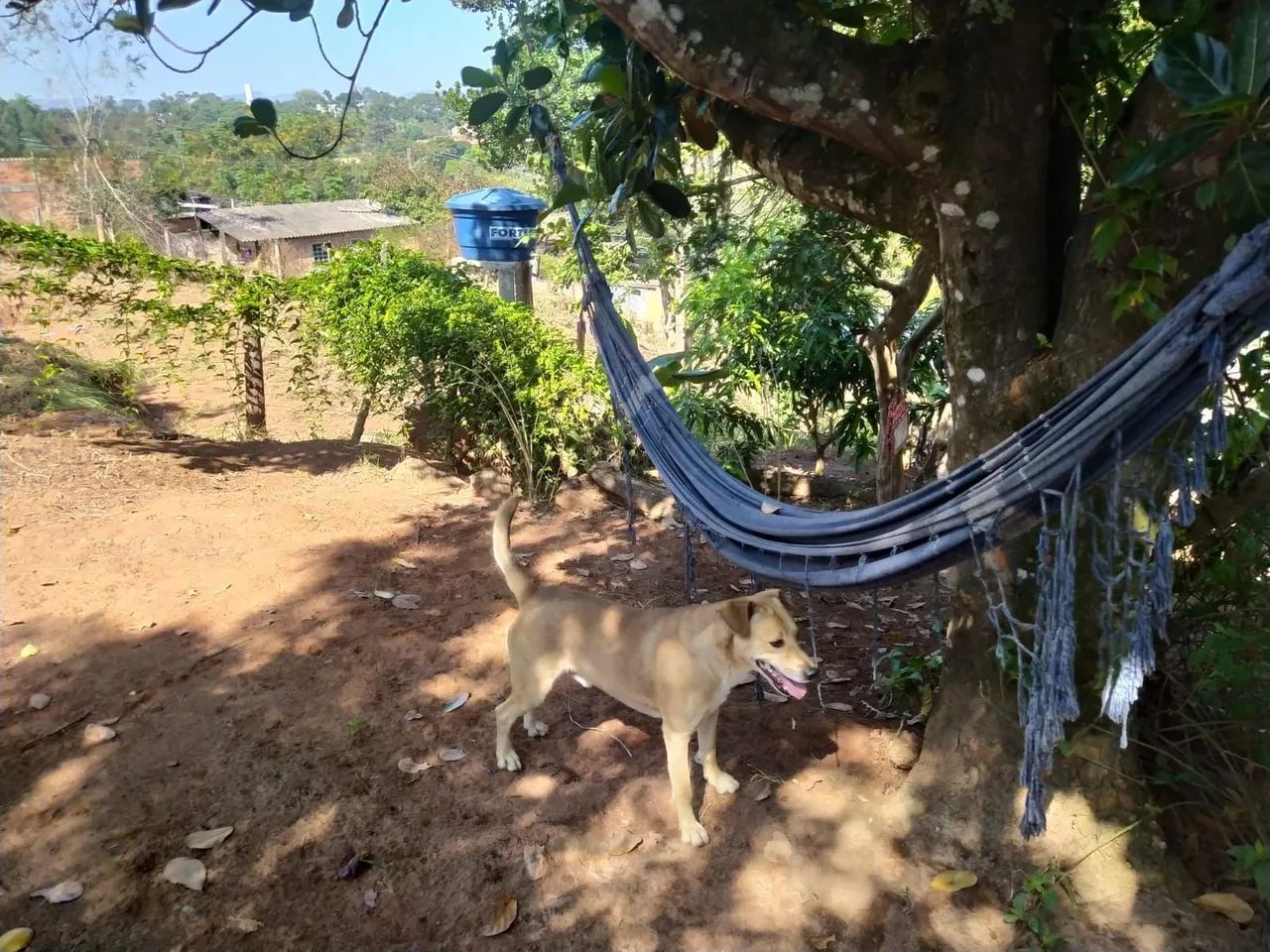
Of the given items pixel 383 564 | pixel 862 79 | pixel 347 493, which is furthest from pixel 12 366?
pixel 862 79

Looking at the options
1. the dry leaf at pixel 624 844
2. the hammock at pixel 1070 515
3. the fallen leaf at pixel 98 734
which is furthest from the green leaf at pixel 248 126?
the dry leaf at pixel 624 844

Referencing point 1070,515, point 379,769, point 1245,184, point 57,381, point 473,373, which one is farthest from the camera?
point 57,381

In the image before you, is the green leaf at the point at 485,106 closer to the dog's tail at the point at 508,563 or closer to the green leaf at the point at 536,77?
the green leaf at the point at 536,77

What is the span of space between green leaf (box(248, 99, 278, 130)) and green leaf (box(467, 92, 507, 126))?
616 mm

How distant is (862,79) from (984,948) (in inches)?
77.1

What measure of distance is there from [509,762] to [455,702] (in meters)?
0.38

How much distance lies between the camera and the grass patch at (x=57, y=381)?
5.11m

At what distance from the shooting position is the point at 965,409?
6.97 feet

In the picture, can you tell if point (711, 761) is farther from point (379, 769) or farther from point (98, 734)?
point (98, 734)

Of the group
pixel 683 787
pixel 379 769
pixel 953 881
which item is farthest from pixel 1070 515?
pixel 379 769

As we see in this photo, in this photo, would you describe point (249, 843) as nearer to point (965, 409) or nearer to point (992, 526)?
point (992, 526)

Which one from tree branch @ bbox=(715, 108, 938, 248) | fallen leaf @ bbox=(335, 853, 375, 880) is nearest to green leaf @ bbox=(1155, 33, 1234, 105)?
tree branch @ bbox=(715, 108, 938, 248)

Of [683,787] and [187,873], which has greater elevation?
[683,787]

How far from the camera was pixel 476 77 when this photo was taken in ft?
7.47
